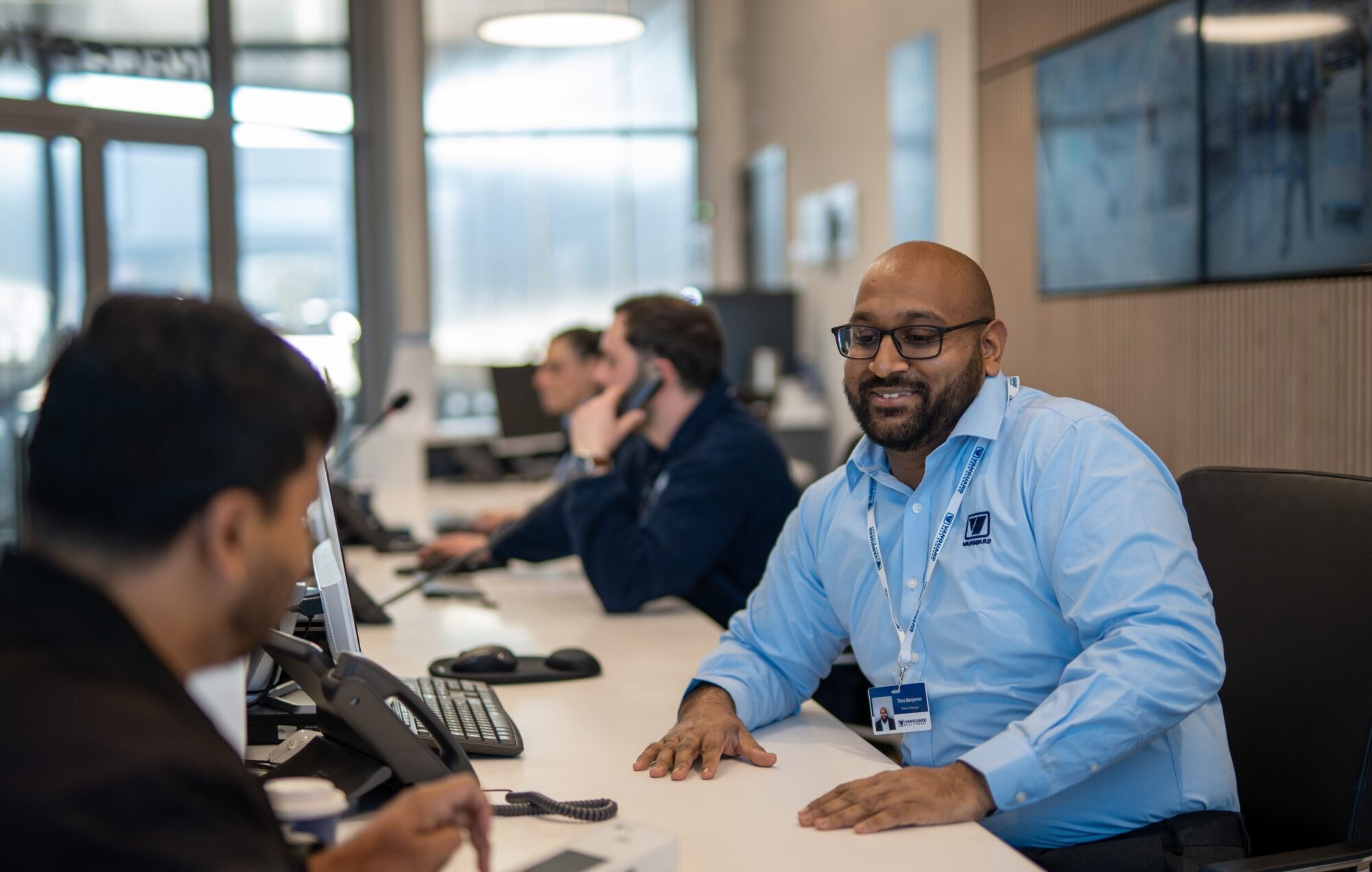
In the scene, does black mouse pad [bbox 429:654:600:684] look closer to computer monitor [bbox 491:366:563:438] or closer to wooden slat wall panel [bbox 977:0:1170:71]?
wooden slat wall panel [bbox 977:0:1170:71]

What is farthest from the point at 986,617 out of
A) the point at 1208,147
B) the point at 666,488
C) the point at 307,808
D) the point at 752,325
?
the point at 752,325

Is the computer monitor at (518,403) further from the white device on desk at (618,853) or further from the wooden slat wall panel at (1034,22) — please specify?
the white device on desk at (618,853)

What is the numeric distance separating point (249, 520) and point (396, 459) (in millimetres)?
4426

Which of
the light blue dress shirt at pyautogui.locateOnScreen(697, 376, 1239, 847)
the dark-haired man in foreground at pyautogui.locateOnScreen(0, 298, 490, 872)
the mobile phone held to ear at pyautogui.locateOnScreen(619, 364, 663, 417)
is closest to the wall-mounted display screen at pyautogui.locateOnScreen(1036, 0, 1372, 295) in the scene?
the mobile phone held to ear at pyautogui.locateOnScreen(619, 364, 663, 417)

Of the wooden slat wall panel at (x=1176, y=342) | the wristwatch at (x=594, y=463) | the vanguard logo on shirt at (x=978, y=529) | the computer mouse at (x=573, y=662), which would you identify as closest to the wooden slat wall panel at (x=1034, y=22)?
the wooden slat wall panel at (x=1176, y=342)

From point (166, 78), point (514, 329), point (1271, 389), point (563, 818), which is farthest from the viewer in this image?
point (514, 329)

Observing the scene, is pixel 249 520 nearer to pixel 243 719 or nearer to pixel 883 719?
pixel 243 719

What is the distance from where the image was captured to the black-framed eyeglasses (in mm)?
1697

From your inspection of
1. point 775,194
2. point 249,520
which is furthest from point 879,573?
point 775,194

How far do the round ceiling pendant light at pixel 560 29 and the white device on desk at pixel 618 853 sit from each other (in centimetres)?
481

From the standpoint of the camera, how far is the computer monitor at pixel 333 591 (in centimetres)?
150

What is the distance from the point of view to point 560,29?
222 inches

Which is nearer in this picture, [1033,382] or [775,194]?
[1033,382]

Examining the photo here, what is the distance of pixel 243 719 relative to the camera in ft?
4.07
